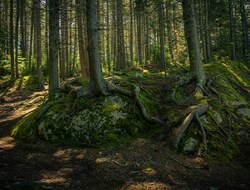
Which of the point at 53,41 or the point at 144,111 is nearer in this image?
the point at 144,111

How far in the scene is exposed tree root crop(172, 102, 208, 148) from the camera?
6.98 metres

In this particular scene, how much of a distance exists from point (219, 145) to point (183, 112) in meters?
1.63

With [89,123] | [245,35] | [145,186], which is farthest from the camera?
[245,35]

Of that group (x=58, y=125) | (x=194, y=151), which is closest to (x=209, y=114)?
(x=194, y=151)

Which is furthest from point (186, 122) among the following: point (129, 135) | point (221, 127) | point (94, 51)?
point (94, 51)

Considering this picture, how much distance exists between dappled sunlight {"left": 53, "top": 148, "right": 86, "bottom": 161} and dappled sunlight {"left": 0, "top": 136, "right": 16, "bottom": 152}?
5.46 feet

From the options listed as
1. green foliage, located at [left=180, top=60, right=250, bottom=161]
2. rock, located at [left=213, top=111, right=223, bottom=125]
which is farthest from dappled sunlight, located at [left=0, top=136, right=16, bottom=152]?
rock, located at [left=213, top=111, right=223, bottom=125]

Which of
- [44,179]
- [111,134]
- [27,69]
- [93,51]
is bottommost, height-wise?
[44,179]

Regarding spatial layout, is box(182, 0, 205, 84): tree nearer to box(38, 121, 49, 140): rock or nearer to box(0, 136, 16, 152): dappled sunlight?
box(38, 121, 49, 140): rock

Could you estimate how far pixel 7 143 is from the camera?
26.3 ft

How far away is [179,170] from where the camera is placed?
597cm

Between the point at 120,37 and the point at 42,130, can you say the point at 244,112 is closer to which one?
the point at 42,130

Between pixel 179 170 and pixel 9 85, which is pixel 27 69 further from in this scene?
A: pixel 179 170

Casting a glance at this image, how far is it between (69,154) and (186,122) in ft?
11.7
